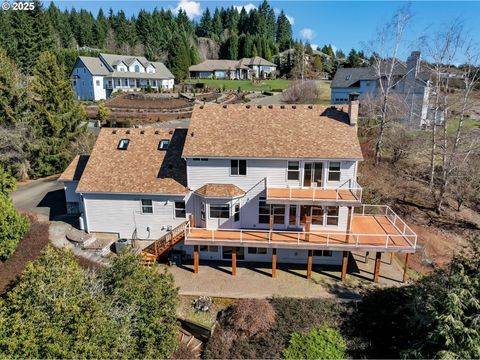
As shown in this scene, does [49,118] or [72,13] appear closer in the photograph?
[49,118]

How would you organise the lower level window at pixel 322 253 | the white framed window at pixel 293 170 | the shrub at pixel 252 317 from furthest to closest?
1. the lower level window at pixel 322 253
2. the white framed window at pixel 293 170
3. the shrub at pixel 252 317

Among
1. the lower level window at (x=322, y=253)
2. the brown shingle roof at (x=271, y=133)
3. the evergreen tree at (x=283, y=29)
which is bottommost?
the lower level window at (x=322, y=253)

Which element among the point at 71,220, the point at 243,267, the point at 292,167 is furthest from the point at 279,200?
the point at 71,220

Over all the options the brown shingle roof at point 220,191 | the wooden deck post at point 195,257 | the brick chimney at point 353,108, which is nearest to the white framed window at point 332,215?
the brown shingle roof at point 220,191

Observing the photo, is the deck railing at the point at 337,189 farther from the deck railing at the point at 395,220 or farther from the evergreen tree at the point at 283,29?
the evergreen tree at the point at 283,29

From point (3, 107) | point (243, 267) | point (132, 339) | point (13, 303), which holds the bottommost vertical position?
point (243, 267)

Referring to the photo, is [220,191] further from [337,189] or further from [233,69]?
[233,69]

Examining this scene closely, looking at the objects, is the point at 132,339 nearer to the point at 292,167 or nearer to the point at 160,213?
the point at 160,213
